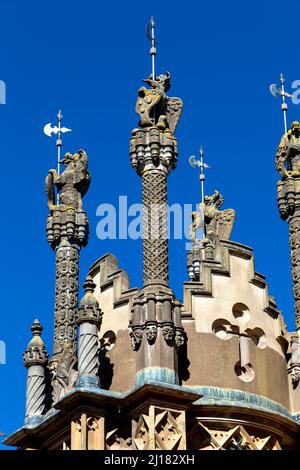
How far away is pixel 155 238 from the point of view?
34.4 meters

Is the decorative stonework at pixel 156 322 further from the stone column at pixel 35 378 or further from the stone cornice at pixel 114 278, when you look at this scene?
the stone column at pixel 35 378

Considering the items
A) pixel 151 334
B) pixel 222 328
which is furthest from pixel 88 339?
pixel 222 328

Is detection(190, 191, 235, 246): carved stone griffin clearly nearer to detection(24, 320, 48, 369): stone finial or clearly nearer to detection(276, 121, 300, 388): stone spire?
detection(276, 121, 300, 388): stone spire

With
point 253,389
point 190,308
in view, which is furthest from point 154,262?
point 253,389

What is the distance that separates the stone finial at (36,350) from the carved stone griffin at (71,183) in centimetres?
358

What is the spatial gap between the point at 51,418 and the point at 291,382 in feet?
17.3

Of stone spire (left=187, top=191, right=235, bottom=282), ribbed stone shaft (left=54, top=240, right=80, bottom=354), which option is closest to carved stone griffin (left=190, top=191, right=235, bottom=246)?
stone spire (left=187, top=191, right=235, bottom=282)

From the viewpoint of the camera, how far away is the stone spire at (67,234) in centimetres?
3672

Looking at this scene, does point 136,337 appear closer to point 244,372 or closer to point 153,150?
point 244,372

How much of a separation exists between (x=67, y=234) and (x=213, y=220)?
16.9ft

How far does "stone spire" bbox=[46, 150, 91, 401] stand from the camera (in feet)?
120

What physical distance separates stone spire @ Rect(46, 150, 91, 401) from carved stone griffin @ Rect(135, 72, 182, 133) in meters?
3.29

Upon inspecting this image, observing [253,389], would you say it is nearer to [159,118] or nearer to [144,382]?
[144,382]

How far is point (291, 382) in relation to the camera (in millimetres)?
35312
